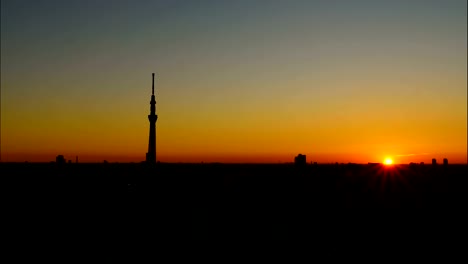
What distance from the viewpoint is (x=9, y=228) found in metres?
25.2

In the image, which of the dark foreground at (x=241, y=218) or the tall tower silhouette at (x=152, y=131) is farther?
the tall tower silhouette at (x=152, y=131)

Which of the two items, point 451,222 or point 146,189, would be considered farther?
point 146,189

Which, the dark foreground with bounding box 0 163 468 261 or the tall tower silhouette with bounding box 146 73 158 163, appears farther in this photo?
the tall tower silhouette with bounding box 146 73 158 163

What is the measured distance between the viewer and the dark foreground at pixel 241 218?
73.9ft

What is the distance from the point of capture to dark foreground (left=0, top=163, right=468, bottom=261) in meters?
22.5

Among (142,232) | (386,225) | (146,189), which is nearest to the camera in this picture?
(142,232)

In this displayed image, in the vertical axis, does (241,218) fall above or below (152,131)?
below

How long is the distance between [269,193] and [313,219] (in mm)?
9959

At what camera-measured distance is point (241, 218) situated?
28.0 meters

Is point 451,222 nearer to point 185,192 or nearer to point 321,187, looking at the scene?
point 321,187

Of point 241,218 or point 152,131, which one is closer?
point 241,218

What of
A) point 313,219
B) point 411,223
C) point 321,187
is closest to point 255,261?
point 313,219

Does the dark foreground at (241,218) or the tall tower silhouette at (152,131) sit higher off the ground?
the tall tower silhouette at (152,131)

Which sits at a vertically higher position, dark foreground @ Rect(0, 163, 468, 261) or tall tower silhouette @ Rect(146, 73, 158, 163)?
tall tower silhouette @ Rect(146, 73, 158, 163)
